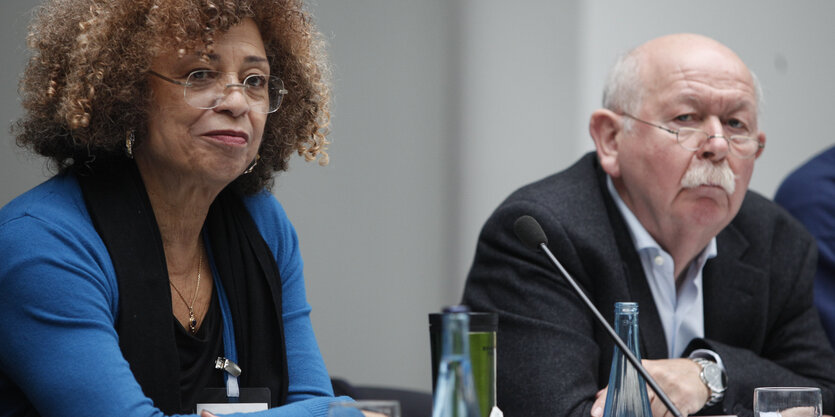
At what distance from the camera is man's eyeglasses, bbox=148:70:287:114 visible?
5.68 ft

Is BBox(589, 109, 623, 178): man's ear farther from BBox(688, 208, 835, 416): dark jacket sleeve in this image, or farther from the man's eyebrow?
the man's eyebrow

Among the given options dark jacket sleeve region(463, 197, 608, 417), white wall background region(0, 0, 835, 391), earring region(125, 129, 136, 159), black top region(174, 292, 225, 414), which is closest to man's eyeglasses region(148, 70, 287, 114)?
earring region(125, 129, 136, 159)

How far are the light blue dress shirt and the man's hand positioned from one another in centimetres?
30

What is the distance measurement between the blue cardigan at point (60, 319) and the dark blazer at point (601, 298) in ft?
2.01

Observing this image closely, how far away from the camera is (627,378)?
147 cm

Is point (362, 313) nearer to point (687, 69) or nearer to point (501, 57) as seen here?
point (501, 57)

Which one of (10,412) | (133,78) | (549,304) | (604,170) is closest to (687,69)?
(604,170)

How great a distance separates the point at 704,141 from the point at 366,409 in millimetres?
1541

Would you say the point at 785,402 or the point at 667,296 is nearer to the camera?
the point at 785,402

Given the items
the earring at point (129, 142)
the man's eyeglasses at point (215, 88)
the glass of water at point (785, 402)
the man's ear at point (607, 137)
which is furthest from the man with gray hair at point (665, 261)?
the earring at point (129, 142)

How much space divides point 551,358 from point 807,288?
0.96 metres

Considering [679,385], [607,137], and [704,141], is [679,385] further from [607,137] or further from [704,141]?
[607,137]

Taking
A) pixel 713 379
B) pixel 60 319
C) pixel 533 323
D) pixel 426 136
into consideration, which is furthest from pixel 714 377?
pixel 426 136

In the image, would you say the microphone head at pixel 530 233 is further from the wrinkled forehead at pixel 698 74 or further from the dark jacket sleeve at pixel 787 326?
the wrinkled forehead at pixel 698 74
